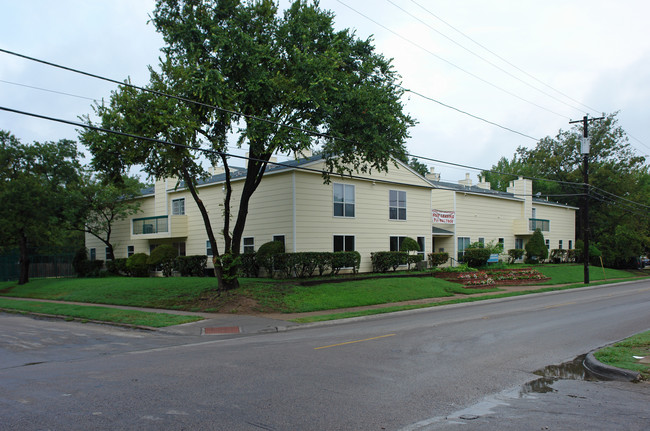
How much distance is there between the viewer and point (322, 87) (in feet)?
63.6

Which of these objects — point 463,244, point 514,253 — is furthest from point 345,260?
point 514,253

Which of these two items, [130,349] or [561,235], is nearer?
[130,349]

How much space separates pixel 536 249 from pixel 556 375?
39462 millimetres

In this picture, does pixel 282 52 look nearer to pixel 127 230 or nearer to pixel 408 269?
pixel 408 269

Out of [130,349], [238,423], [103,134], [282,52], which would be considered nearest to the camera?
[238,423]

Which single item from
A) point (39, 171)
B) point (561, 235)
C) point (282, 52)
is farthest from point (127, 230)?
point (561, 235)

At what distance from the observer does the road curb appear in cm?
809

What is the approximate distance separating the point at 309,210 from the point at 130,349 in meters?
16.7

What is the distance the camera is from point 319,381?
7914 mm

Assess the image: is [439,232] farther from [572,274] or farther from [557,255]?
[557,255]

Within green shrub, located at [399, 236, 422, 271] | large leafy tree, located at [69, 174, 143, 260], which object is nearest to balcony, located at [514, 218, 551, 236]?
green shrub, located at [399, 236, 422, 271]

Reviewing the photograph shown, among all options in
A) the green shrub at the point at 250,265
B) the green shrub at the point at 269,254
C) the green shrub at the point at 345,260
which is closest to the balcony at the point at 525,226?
the green shrub at the point at 345,260

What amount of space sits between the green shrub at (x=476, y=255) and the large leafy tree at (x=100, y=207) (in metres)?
25.3

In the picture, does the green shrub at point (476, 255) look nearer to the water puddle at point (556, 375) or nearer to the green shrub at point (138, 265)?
the green shrub at point (138, 265)
